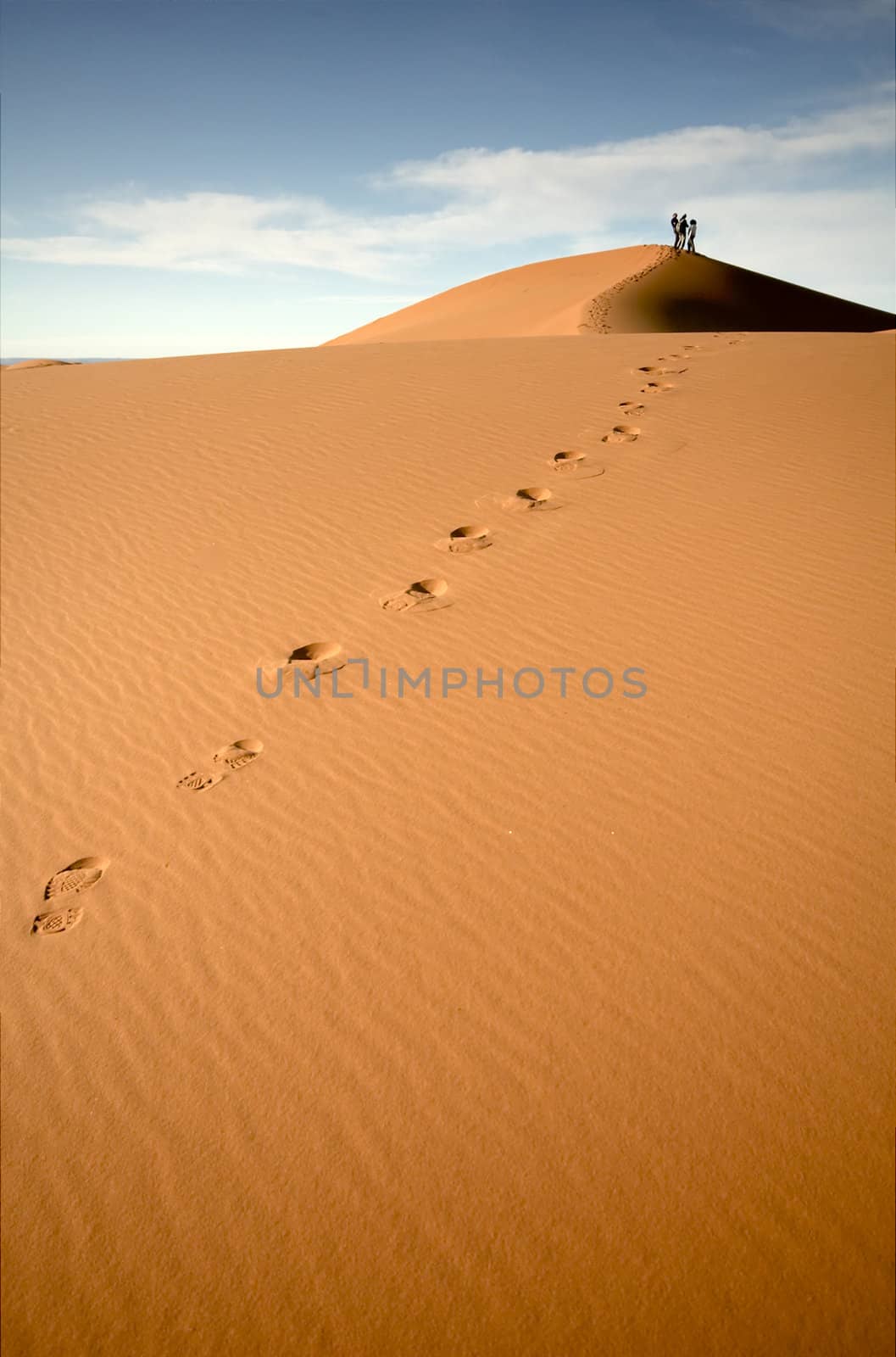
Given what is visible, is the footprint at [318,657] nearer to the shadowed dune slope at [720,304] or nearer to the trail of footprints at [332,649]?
the trail of footprints at [332,649]

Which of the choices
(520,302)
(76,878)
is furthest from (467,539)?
(520,302)

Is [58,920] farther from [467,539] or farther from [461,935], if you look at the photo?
[467,539]

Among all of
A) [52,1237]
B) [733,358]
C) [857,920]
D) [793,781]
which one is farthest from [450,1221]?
[733,358]

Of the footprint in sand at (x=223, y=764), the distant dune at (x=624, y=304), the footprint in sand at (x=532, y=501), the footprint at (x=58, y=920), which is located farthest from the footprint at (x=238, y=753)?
the distant dune at (x=624, y=304)

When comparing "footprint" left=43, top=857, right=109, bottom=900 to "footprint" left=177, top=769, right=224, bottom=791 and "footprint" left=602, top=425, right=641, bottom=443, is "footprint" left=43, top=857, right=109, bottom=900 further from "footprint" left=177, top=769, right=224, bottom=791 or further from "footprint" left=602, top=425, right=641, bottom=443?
"footprint" left=602, top=425, right=641, bottom=443

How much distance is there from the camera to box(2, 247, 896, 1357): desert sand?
173 cm

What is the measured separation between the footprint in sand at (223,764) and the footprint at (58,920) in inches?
26.8

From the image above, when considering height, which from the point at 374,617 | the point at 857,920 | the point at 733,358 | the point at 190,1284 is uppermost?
the point at 733,358

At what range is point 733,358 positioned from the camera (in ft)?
31.2

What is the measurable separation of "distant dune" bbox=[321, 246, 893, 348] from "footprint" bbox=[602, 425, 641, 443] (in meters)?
17.0

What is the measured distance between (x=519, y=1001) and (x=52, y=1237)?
131cm

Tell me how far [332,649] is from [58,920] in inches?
76.0

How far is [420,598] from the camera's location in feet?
15.1

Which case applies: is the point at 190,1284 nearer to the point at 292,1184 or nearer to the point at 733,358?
the point at 292,1184
